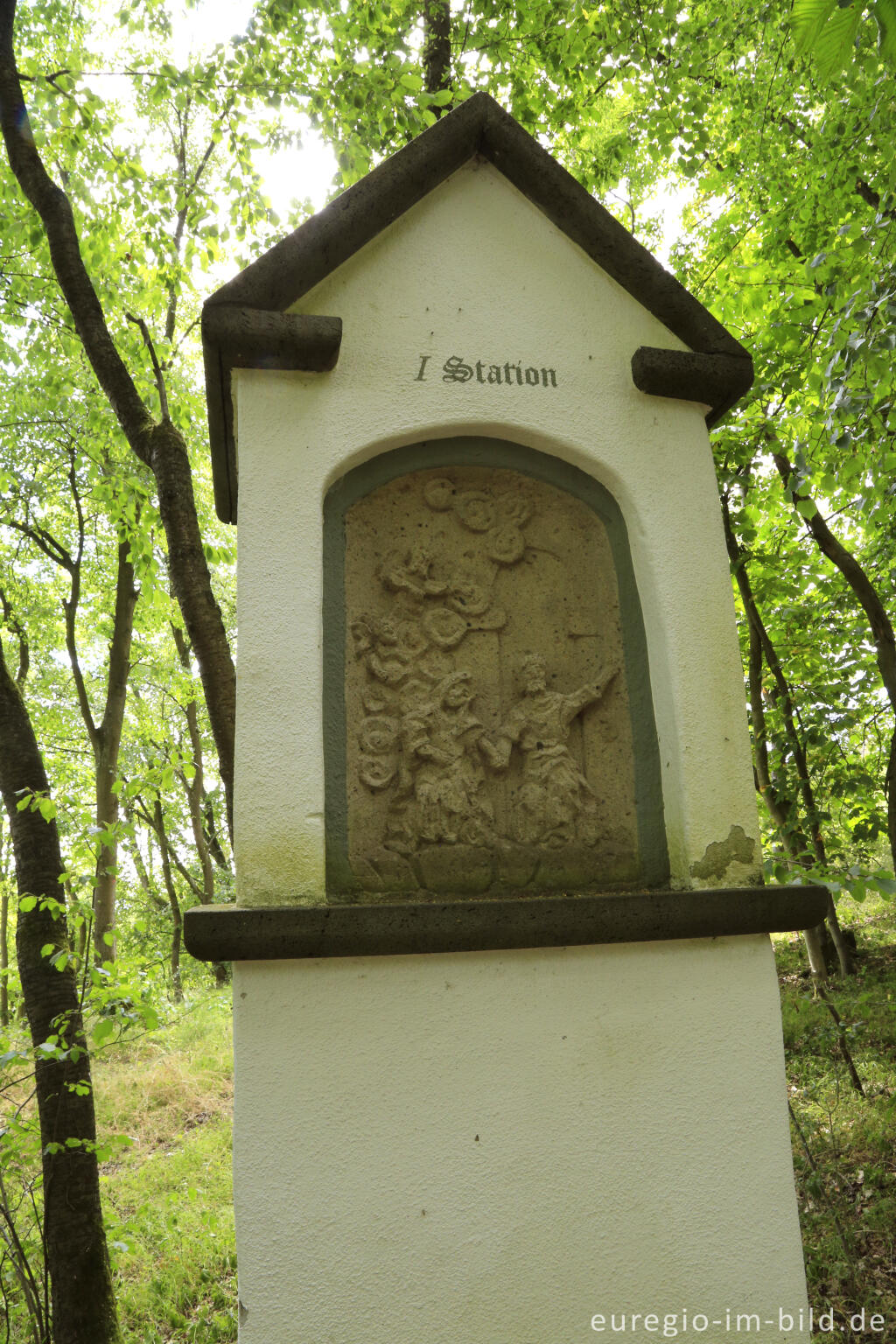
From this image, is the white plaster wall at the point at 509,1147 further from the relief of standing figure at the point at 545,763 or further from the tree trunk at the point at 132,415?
the tree trunk at the point at 132,415

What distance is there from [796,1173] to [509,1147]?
11.7ft

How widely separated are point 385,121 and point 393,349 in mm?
3023

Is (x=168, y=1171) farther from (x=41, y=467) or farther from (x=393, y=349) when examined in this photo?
(x=41, y=467)

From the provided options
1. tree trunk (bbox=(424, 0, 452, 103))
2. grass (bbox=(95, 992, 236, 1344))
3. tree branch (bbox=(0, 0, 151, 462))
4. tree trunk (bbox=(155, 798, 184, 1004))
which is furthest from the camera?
tree trunk (bbox=(155, 798, 184, 1004))

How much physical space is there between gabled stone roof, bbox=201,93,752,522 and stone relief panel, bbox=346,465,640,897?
524 mm

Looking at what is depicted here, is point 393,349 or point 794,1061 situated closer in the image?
point 393,349

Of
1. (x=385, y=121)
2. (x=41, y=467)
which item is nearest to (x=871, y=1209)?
(x=385, y=121)

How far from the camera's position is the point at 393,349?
9.13ft

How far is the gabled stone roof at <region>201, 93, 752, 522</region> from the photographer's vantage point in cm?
262

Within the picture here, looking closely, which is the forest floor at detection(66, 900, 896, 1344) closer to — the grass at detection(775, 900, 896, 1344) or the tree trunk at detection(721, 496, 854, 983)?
the grass at detection(775, 900, 896, 1344)

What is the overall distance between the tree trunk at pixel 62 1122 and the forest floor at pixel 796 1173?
0.17 meters

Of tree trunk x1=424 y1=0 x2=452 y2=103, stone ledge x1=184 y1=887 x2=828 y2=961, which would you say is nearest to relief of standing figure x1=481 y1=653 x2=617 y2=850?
stone ledge x1=184 y1=887 x2=828 y2=961

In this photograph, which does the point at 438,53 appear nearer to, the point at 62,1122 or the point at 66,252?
the point at 66,252

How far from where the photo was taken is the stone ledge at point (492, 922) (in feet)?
7.30
